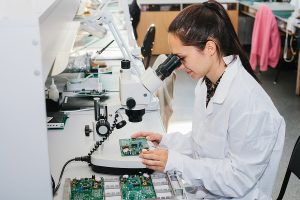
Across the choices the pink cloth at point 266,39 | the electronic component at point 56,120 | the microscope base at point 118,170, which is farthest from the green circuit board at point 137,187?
the pink cloth at point 266,39

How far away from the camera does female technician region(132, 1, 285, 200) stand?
131 centimetres

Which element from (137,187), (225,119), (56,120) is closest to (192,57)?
(225,119)

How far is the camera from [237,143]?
4.36ft

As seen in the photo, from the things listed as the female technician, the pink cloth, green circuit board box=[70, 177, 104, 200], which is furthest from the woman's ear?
the pink cloth

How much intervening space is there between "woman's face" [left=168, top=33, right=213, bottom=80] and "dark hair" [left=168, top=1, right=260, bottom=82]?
0.6 inches

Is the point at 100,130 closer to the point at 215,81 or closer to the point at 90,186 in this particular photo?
the point at 90,186

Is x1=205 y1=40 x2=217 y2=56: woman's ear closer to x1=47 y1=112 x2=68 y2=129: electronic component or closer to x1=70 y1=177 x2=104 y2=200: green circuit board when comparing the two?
x1=70 y1=177 x2=104 y2=200: green circuit board

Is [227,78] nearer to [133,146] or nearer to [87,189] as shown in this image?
[133,146]

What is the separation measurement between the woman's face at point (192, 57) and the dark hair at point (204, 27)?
0.02 m

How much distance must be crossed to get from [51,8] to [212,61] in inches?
21.8

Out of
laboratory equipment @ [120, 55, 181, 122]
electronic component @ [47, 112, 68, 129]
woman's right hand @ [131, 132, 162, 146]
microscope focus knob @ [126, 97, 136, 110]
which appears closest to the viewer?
laboratory equipment @ [120, 55, 181, 122]

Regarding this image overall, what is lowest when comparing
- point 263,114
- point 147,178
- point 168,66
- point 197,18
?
point 147,178

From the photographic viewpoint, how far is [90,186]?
1.31 meters

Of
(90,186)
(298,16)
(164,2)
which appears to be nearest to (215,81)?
(90,186)
